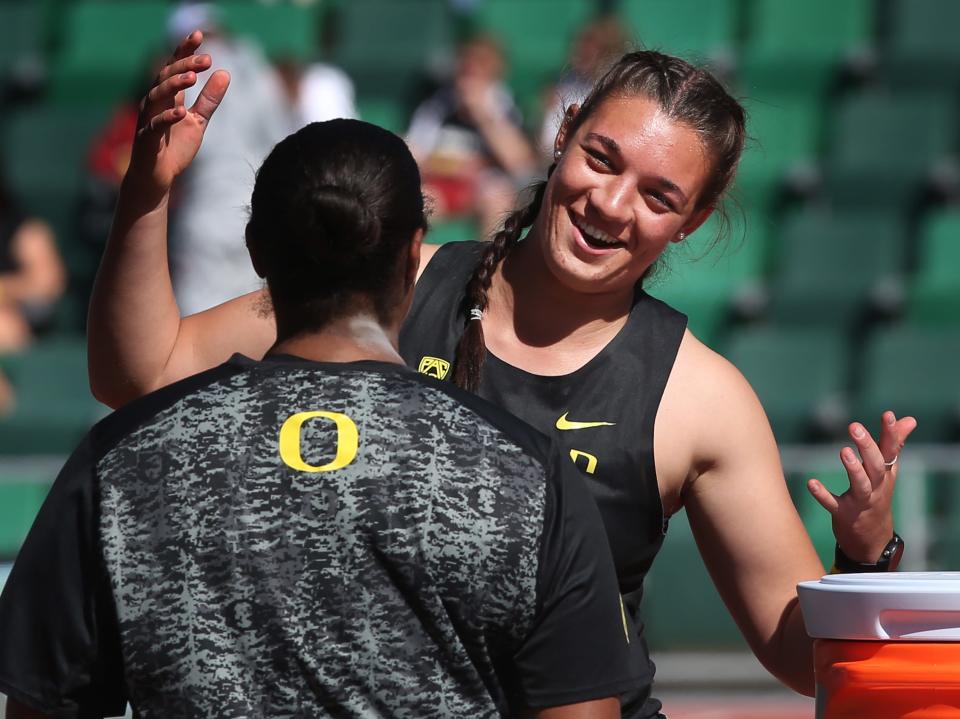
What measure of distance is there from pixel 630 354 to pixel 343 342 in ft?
2.67

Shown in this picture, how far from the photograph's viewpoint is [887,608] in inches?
74.3

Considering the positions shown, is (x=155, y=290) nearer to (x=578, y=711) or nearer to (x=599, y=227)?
(x=599, y=227)

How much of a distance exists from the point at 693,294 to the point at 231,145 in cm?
247

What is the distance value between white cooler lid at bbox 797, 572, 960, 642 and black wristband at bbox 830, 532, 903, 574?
0.37 m

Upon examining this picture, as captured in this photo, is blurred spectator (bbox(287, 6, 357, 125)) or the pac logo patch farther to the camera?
blurred spectator (bbox(287, 6, 357, 125))

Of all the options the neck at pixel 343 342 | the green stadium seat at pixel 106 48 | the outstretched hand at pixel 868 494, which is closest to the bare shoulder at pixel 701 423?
the outstretched hand at pixel 868 494

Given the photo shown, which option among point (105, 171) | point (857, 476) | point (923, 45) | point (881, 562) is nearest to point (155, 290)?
point (857, 476)

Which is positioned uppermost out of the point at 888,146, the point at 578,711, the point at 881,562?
the point at 888,146

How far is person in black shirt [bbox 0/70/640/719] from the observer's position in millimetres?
1571

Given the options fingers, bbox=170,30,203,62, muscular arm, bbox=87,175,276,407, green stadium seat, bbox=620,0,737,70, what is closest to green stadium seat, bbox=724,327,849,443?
green stadium seat, bbox=620,0,737,70

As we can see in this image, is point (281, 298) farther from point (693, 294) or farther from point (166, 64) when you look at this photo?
point (693, 294)

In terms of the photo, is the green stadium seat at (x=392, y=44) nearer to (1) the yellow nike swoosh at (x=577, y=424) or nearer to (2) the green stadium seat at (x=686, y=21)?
(2) the green stadium seat at (x=686, y=21)

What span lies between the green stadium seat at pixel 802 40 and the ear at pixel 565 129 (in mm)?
5376

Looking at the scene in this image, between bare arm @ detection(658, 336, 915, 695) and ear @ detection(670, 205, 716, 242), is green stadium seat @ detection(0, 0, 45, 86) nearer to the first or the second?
ear @ detection(670, 205, 716, 242)
